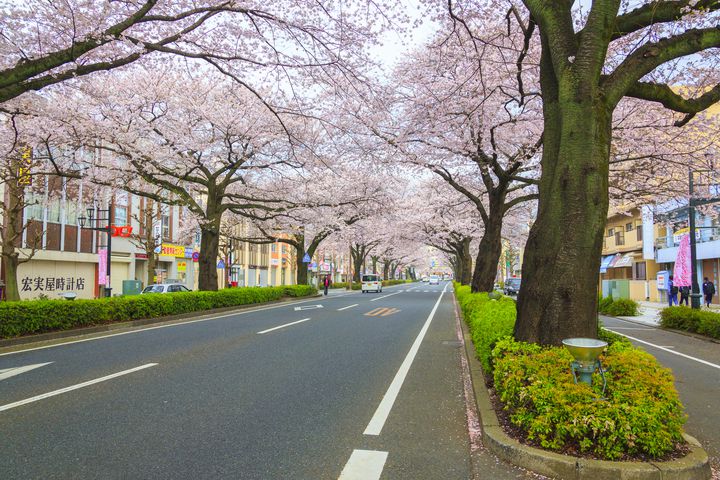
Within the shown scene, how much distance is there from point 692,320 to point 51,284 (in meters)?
31.1

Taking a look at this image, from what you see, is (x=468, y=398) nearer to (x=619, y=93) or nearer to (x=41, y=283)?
(x=619, y=93)

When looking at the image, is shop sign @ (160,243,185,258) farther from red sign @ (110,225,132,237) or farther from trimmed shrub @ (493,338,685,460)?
trimmed shrub @ (493,338,685,460)

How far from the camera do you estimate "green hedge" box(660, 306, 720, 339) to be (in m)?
12.1

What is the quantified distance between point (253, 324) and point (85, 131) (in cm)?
830

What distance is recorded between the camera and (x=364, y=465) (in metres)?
3.69

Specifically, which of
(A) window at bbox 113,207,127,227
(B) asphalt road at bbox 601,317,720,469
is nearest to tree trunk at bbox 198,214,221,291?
(B) asphalt road at bbox 601,317,720,469

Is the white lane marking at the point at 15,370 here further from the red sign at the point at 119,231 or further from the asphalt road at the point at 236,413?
the red sign at the point at 119,231

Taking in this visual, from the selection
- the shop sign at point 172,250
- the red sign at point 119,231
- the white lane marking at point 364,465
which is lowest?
the white lane marking at point 364,465

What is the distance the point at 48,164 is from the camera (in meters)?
21.8

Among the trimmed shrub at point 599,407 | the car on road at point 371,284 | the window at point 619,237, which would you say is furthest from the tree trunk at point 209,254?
the window at point 619,237

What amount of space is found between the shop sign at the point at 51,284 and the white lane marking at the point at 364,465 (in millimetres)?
28525

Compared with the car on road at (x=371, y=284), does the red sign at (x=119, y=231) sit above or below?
above

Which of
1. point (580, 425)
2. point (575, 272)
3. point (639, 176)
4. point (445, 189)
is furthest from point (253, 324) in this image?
point (445, 189)

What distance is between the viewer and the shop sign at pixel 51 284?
85.4ft
